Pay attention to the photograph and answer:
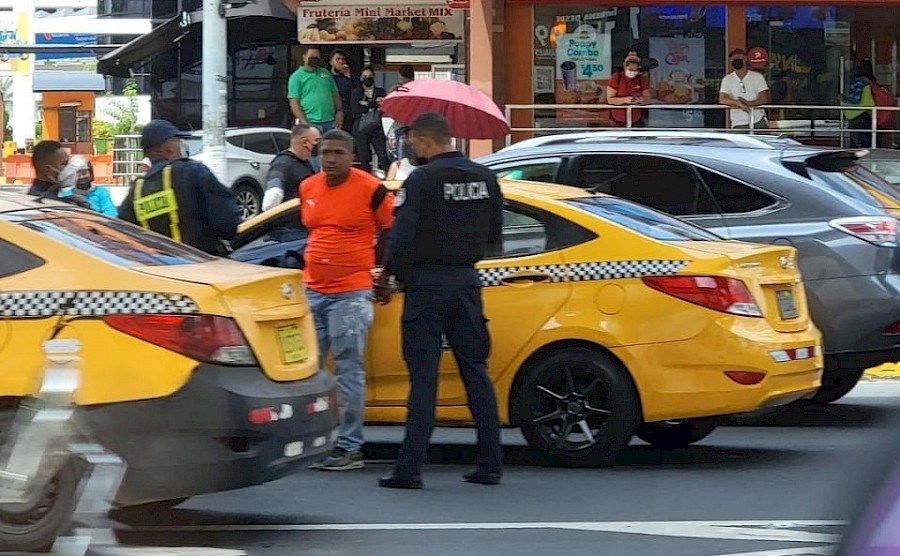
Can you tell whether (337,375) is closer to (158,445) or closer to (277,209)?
(277,209)

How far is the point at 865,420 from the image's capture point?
Answer: 9758 mm

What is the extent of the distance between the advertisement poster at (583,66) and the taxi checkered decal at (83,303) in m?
14.7

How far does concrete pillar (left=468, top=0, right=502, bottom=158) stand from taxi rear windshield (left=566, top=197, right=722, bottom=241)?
35.9 ft

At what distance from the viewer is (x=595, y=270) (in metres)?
8.02

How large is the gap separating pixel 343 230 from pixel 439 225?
2.39 feet

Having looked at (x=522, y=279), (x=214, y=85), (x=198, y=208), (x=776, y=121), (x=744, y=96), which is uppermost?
(x=744, y=96)

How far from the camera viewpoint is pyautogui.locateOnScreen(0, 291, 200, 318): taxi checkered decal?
5918 millimetres

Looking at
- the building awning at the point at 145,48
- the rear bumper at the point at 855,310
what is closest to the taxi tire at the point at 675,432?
the rear bumper at the point at 855,310

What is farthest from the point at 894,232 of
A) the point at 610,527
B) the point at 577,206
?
the point at 610,527

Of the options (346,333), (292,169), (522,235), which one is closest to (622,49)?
(292,169)

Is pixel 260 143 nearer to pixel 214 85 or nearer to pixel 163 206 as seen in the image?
pixel 214 85

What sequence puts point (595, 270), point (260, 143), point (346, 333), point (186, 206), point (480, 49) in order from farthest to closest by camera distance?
Answer: 1. point (260, 143)
2. point (480, 49)
3. point (186, 206)
4. point (595, 270)
5. point (346, 333)

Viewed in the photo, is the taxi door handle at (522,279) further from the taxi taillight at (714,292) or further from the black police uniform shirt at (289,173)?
the black police uniform shirt at (289,173)

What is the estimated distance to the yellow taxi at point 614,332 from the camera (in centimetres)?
784
